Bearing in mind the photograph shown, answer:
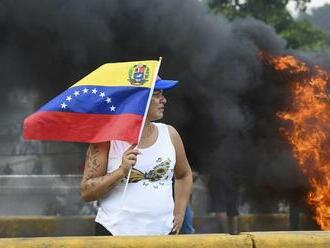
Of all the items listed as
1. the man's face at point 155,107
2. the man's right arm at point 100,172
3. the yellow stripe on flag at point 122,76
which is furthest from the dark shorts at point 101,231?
the yellow stripe on flag at point 122,76

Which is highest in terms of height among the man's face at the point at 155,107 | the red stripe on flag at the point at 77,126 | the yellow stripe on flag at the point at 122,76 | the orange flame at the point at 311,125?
the yellow stripe on flag at the point at 122,76

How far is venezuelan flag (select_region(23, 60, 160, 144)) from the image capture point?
362cm

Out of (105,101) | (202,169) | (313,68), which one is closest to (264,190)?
(202,169)

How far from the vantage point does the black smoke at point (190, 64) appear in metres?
8.84

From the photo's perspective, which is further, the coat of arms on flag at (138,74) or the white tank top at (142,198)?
the coat of arms on flag at (138,74)

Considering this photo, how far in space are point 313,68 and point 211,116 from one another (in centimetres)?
166

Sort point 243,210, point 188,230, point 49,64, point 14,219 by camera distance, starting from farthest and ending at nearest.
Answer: point 243,210
point 49,64
point 14,219
point 188,230

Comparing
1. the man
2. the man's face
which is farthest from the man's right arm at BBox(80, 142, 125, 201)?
the man's face

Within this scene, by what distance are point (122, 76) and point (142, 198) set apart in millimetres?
716

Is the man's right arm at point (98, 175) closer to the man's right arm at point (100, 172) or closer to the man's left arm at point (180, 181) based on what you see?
the man's right arm at point (100, 172)

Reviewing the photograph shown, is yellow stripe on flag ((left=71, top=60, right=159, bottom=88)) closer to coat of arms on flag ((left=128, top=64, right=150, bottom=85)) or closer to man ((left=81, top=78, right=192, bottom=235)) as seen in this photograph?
coat of arms on flag ((left=128, top=64, right=150, bottom=85))

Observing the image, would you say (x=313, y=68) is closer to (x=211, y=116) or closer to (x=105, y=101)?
(x=211, y=116)

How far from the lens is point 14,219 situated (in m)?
7.45

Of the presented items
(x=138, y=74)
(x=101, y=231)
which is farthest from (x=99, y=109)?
(x=101, y=231)
